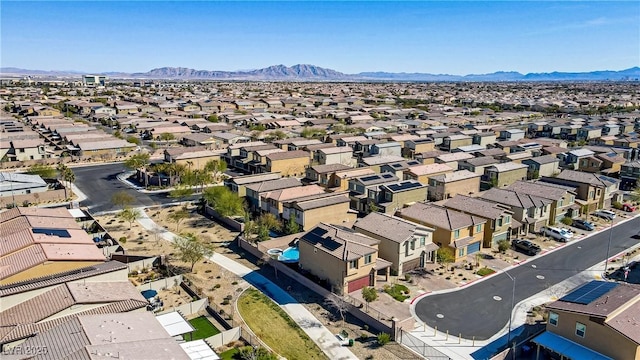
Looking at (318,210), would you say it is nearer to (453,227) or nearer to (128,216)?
(453,227)

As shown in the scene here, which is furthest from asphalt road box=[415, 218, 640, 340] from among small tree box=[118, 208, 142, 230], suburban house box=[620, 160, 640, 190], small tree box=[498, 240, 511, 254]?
small tree box=[118, 208, 142, 230]

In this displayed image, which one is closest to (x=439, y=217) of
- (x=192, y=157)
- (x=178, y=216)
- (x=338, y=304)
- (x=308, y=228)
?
(x=308, y=228)

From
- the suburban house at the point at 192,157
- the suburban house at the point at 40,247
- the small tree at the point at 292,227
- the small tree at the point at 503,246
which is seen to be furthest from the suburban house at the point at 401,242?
the suburban house at the point at 192,157

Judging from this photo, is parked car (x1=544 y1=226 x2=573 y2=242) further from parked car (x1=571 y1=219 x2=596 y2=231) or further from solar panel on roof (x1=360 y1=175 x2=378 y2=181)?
solar panel on roof (x1=360 y1=175 x2=378 y2=181)

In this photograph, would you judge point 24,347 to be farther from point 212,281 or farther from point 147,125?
point 147,125

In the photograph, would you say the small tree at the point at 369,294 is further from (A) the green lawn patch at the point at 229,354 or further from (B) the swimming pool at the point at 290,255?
(A) the green lawn patch at the point at 229,354
